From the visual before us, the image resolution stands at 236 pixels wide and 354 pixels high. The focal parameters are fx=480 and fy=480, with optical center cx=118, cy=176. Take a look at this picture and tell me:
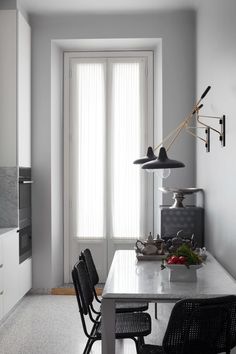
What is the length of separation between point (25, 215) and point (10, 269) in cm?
85

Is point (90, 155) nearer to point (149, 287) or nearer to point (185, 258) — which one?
point (185, 258)

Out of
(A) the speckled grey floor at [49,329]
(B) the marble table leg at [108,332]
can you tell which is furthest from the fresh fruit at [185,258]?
(A) the speckled grey floor at [49,329]

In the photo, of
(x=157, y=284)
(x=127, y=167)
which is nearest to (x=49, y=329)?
(x=157, y=284)

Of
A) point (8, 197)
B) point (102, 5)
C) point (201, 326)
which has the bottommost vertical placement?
point (201, 326)

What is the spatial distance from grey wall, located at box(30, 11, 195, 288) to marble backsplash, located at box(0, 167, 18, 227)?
2.19 feet

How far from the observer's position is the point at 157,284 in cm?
280

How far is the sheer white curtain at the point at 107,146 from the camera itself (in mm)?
5816

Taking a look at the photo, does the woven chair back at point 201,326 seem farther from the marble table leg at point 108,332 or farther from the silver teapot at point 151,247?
the silver teapot at point 151,247

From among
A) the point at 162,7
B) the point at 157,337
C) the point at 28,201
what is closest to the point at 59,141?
the point at 28,201

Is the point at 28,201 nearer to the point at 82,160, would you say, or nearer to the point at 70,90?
the point at 82,160

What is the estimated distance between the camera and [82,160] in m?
5.85

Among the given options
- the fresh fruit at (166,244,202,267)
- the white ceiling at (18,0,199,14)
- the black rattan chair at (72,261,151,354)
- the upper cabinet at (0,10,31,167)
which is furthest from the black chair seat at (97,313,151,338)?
the white ceiling at (18,0,199,14)

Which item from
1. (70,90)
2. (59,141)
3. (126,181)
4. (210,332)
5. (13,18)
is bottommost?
(210,332)

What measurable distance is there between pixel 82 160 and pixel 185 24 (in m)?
1.98
